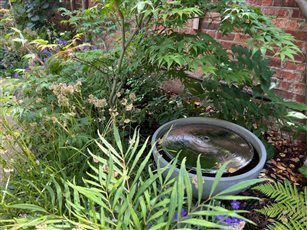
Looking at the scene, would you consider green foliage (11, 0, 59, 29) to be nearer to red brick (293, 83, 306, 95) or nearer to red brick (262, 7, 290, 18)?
red brick (262, 7, 290, 18)

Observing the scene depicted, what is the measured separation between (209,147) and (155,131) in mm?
416

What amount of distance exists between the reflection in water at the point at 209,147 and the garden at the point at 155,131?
0.03 ft

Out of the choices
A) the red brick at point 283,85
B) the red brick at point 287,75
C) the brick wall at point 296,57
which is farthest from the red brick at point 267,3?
the red brick at point 283,85

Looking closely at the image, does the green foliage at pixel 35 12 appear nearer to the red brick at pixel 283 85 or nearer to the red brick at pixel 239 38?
the red brick at pixel 239 38

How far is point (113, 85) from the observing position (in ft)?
6.44

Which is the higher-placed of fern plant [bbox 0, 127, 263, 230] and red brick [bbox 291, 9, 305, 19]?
red brick [bbox 291, 9, 305, 19]

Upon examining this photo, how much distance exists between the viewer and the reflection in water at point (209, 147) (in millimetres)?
1454

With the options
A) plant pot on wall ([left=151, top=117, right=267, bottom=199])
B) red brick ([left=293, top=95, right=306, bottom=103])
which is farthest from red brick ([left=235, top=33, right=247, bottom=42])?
plant pot on wall ([left=151, top=117, right=267, bottom=199])

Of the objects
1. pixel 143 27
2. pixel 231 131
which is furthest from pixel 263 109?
pixel 143 27

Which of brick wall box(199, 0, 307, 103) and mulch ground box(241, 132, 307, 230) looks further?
brick wall box(199, 0, 307, 103)

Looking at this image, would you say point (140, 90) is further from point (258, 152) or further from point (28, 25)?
point (28, 25)

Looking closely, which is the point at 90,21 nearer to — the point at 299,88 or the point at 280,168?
the point at 299,88

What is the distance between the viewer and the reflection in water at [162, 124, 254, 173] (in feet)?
4.77

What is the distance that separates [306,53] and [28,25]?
14.5 feet
